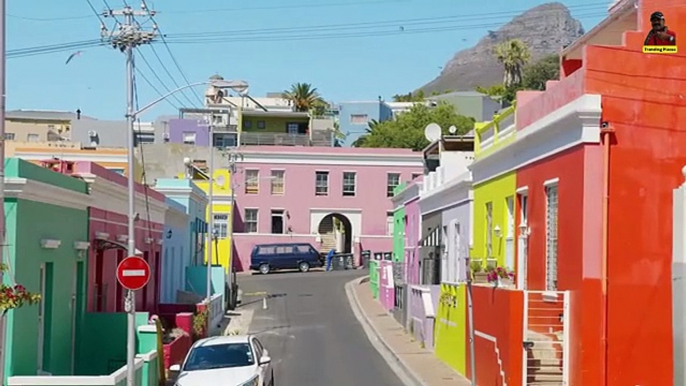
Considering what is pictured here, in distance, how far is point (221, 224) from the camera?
64188mm

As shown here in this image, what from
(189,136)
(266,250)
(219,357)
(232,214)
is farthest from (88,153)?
(219,357)

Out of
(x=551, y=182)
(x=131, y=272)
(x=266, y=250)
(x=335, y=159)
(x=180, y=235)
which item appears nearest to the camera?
(x=131, y=272)

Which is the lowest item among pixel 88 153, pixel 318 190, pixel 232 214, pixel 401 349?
pixel 401 349

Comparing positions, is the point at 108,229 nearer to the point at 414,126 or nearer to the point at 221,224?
the point at 221,224

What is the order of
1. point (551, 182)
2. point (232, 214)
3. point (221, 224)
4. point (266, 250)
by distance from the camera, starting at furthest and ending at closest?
point (266, 250), point (232, 214), point (221, 224), point (551, 182)

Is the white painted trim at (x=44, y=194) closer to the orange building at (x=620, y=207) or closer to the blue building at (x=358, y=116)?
the orange building at (x=620, y=207)

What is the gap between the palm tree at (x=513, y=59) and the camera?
10919cm

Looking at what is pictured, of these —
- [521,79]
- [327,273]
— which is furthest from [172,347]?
[521,79]

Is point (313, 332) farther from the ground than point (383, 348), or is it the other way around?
point (313, 332)

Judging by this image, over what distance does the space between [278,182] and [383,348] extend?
35709mm

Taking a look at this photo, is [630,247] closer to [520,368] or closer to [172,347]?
[520,368]

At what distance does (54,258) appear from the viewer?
71.1 feet

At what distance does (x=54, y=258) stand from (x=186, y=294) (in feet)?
70.2

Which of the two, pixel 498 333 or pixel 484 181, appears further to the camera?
pixel 484 181
